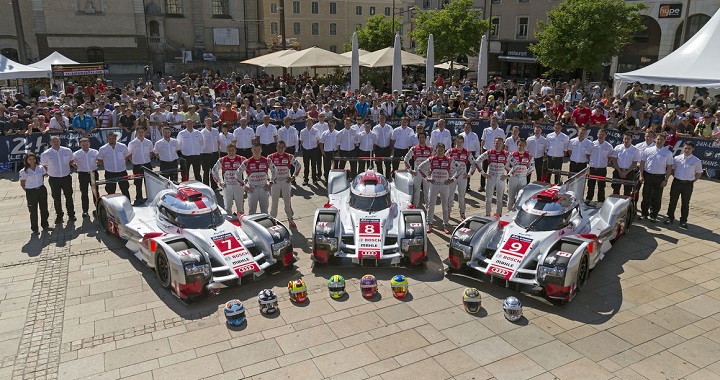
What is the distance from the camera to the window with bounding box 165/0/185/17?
4872cm

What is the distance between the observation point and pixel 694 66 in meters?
16.1

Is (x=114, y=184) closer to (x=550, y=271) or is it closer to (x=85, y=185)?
(x=85, y=185)

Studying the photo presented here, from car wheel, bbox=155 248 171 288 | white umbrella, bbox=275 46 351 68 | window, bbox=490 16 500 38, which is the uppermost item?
window, bbox=490 16 500 38

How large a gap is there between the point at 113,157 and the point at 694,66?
54.3 feet

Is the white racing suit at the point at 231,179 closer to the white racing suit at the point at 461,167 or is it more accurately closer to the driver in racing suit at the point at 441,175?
the driver in racing suit at the point at 441,175

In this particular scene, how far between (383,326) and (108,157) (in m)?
8.15

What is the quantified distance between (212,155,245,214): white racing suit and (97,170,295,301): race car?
821 mm

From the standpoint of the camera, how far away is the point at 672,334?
7637mm

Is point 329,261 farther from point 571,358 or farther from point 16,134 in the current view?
point 16,134

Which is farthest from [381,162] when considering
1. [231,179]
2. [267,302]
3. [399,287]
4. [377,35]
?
[377,35]

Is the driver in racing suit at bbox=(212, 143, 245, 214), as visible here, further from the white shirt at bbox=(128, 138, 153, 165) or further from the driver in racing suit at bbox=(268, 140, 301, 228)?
the white shirt at bbox=(128, 138, 153, 165)

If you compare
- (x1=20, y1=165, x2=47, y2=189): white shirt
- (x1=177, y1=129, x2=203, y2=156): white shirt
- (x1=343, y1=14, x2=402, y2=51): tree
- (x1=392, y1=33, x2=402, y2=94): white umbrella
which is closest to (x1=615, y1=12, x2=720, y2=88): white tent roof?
(x1=392, y1=33, x2=402, y2=94): white umbrella

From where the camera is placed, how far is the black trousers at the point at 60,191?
1202 cm

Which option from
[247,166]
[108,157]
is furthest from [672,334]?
[108,157]
